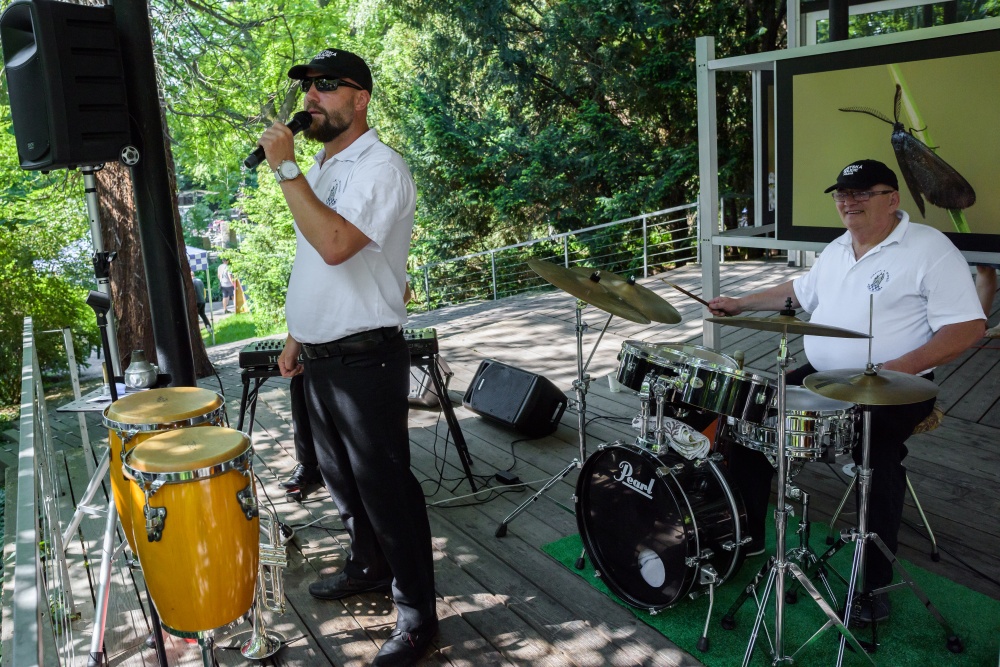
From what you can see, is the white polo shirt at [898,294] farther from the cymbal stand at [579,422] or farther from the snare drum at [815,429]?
the cymbal stand at [579,422]

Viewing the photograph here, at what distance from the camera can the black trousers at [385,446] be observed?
2521 mm

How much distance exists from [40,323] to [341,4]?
11.2 metres

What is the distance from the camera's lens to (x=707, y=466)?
2.70m

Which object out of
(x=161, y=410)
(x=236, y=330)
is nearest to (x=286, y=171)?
(x=161, y=410)

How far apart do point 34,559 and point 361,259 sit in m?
1.27

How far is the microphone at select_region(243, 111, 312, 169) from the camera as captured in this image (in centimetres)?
238

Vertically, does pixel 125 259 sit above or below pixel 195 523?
above

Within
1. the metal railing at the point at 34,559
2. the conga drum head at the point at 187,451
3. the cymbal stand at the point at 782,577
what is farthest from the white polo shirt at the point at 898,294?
the metal railing at the point at 34,559

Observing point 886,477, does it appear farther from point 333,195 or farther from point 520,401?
point 520,401

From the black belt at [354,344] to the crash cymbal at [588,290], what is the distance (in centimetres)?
60

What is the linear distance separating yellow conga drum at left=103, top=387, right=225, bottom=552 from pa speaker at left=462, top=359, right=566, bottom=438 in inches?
86.9

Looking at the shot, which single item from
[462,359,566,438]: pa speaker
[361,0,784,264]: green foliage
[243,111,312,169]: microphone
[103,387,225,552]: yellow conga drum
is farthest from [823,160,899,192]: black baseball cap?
[361,0,784,264]: green foliage

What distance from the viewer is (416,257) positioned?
16.8 metres

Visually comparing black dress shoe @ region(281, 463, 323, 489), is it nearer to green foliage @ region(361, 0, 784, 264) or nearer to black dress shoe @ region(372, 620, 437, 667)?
black dress shoe @ region(372, 620, 437, 667)
